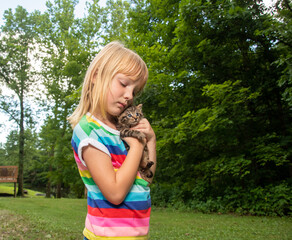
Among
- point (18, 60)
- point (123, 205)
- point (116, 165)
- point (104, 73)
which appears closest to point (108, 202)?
point (123, 205)

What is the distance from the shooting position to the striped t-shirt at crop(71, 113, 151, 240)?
1237mm

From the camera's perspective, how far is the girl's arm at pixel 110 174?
121 centimetres

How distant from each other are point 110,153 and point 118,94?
1.01 feet

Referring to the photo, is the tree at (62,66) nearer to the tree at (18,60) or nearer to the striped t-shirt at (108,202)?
the tree at (18,60)

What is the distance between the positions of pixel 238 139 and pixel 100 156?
9.99 metres

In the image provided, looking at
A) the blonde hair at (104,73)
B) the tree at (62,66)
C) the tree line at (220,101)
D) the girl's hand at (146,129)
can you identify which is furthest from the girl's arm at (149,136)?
the tree at (62,66)

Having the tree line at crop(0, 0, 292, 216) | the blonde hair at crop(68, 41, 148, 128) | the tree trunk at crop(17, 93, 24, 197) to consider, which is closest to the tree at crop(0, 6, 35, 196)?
the tree trunk at crop(17, 93, 24, 197)

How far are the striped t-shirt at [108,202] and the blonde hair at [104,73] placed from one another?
0.11m

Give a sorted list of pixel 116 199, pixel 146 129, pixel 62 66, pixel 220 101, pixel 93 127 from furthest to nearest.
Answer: pixel 62 66 < pixel 220 101 < pixel 146 129 < pixel 93 127 < pixel 116 199

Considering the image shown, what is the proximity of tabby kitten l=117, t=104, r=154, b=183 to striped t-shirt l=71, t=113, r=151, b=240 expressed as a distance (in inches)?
2.5

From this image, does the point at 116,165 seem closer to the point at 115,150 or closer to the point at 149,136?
the point at 115,150

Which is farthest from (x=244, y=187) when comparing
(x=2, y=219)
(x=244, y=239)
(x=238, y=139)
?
(x=2, y=219)

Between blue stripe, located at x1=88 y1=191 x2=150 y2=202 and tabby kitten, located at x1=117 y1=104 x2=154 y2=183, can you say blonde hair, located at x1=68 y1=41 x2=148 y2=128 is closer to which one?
tabby kitten, located at x1=117 y1=104 x2=154 y2=183

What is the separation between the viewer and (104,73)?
1.42m
